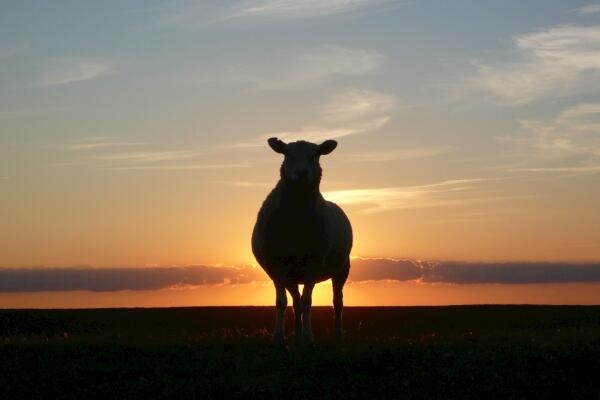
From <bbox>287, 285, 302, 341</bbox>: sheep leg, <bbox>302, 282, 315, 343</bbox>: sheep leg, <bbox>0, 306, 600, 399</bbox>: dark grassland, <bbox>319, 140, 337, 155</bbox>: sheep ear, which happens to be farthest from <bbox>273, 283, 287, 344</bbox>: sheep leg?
<bbox>319, 140, 337, 155</bbox>: sheep ear

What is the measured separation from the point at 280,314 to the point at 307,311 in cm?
67

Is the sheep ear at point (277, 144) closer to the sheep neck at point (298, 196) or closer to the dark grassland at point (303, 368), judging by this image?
the sheep neck at point (298, 196)

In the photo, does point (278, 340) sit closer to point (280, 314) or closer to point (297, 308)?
point (280, 314)

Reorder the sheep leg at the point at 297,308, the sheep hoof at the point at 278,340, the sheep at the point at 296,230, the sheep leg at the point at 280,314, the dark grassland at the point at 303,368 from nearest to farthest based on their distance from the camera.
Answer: the dark grassland at the point at 303,368, the sheep hoof at the point at 278,340, the sheep leg at the point at 280,314, the sheep at the point at 296,230, the sheep leg at the point at 297,308

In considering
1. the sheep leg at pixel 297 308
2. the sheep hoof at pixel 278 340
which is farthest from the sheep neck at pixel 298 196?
the sheep hoof at pixel 278 340

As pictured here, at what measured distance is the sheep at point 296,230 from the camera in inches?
659

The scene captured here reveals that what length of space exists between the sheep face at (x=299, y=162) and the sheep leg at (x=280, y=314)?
2043 mm

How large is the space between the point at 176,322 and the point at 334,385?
2011cm

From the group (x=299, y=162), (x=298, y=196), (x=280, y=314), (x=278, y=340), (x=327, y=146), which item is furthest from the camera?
(x=327, y=146)

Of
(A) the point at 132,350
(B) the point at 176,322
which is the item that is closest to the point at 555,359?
(A) the point at 132,350

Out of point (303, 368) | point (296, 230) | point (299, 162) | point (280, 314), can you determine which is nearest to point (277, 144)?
point (299, 162)

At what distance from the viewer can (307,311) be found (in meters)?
17.4

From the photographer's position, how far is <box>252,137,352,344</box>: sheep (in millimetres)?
16750

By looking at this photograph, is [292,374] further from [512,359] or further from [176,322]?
[176,322]
